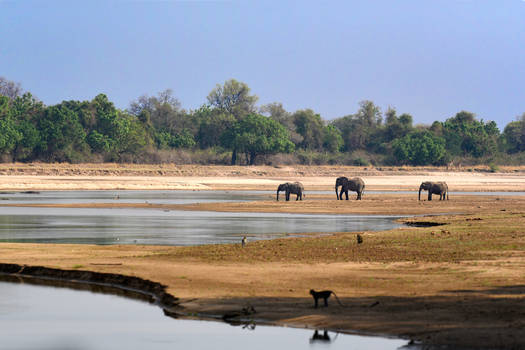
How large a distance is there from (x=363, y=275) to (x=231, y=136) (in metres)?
106

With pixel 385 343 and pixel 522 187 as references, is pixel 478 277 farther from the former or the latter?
pixel 522 187

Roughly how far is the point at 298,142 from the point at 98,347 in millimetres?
129423

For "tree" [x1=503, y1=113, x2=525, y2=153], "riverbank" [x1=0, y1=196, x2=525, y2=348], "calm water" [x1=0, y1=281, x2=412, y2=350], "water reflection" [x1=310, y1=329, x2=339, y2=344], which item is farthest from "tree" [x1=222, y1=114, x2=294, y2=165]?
"water reflection" [x1=310, y1=329, x2=339, y2=344]

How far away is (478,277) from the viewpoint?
22.0 meters

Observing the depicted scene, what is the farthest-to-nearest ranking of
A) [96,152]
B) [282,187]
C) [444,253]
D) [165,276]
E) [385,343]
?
[96,152]
[282,187]
[444,253]
[165,276]
[385,343]

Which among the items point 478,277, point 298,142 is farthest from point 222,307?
point 298,142

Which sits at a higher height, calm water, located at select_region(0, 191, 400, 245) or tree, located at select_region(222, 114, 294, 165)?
tree, located at select_region(222, 114, 294, 165)

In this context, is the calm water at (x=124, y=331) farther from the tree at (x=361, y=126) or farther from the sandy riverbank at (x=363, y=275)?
the tree at (x=361, y=126)

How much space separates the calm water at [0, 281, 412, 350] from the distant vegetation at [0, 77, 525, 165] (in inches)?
3479

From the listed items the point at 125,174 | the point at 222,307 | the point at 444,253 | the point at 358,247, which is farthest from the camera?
the point at 125,174

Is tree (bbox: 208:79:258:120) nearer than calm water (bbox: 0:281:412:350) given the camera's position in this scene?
No

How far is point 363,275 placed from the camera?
75.4ft

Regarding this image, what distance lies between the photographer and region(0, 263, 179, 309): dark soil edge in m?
21.3

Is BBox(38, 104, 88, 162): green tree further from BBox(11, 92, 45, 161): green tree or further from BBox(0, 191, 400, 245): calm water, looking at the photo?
BBox(0, 191, 400, 245): calm water
